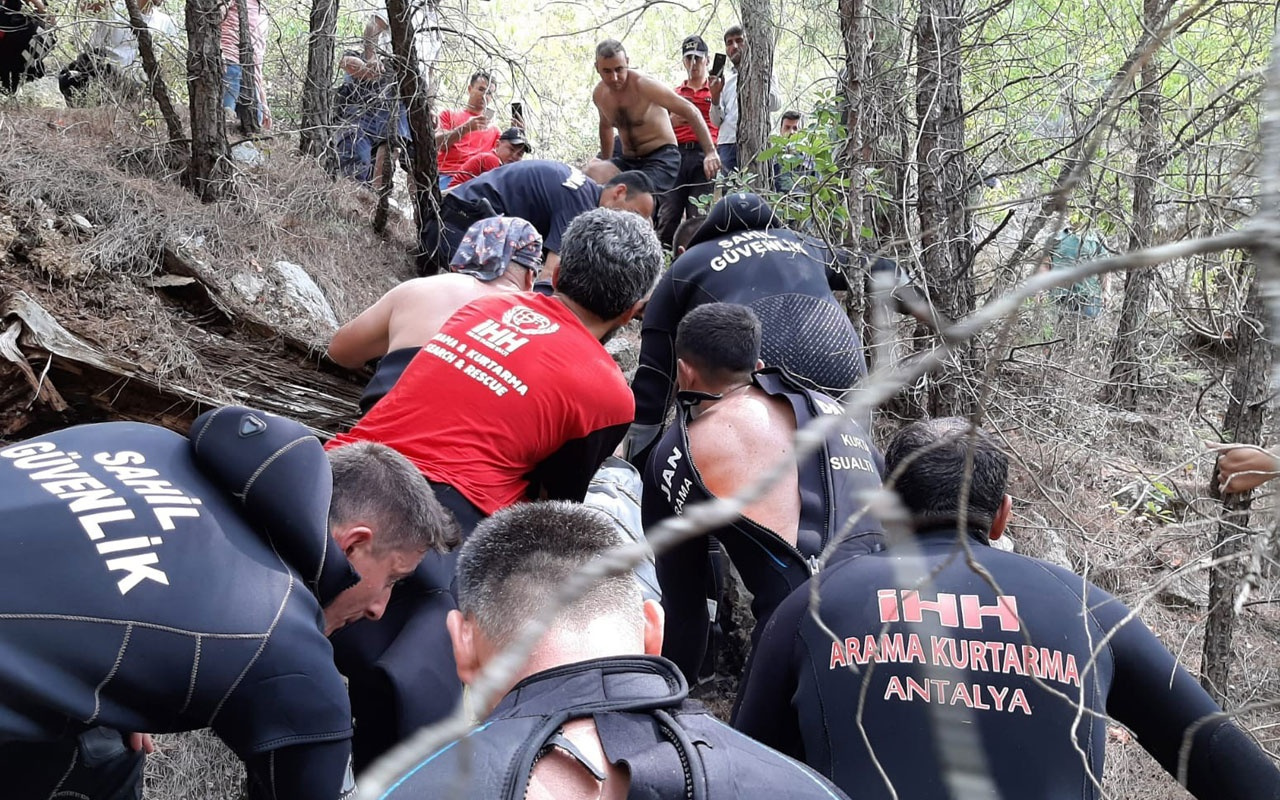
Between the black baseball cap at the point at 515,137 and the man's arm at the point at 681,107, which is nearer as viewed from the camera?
the man's arm at the point at 681,107

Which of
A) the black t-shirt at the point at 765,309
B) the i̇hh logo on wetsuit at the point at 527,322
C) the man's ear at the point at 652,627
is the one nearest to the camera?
the man's ear at the point at 652,627

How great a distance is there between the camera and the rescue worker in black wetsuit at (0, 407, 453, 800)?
1.72 metres

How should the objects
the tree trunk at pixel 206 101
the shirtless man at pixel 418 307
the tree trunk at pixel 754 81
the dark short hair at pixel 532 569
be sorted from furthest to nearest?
1. the tree trunk at pixel 754 81
2. the tree trunk at pixel 206 101
3. the shirtless man at pixel 418 307
4. the dark short hair at pixel 532 569

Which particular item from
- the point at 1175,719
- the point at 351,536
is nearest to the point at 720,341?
the point at 351,536

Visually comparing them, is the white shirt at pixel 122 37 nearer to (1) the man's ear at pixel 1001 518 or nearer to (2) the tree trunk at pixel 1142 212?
(2) the tree trunk at pixel 1142 212

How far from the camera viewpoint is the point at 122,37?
627 centimetres

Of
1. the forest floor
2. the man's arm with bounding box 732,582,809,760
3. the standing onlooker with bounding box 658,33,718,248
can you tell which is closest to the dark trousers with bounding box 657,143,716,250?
the standing onlooker with bounding box 658,33,718,248

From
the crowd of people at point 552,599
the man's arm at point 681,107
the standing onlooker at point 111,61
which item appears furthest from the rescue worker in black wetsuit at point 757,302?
the standing onlooker at point 111,61

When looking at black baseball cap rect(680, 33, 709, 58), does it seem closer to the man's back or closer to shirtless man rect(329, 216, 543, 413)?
shirtless man rect(329, 216, 543, 413)

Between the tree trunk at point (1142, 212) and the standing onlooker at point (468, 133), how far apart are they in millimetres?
4677

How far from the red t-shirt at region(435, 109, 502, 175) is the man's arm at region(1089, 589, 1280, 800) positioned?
262 inches

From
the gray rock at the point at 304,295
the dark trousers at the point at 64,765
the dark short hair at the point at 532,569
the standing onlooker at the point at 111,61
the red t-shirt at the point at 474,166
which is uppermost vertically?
the standing onlooker at the point at 111,61

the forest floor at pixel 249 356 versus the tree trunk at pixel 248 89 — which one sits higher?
the tree trunk at pixel 248 89

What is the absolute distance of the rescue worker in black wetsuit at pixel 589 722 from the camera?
4.40 feet
